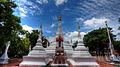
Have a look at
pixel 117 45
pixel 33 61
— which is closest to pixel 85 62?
pixel 33 61

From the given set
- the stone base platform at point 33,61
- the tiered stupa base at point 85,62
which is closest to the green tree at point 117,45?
the tiered stupa base at point 85,62

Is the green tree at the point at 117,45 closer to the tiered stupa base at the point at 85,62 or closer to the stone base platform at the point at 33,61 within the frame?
the tiered stupa base at the point at 85,62

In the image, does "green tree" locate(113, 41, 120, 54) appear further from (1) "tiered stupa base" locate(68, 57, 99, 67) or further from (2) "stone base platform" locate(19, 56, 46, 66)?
(2) "stone base platform" locate(19, 56, 46, 66)

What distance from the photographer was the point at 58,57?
1402cm

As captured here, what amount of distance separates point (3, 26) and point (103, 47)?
41.0 meters

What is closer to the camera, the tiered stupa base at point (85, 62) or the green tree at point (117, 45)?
the tiered stupa base at point (85, 62)

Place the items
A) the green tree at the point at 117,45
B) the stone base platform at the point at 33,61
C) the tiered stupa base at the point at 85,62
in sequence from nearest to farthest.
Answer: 1. the tiered stupa base at the point at 85,62
2. the stone base platform at the point at 33,61
3. the green tree at the point at 117,45

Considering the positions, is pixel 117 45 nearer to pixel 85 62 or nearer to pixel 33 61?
pixel 85 62

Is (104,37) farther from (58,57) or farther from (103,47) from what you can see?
(58,57)

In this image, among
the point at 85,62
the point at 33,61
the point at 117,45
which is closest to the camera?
the point at 85,62

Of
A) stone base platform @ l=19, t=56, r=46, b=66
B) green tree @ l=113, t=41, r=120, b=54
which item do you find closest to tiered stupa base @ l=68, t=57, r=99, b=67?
stone base platform @ l=19, t=56, r=46, b=66

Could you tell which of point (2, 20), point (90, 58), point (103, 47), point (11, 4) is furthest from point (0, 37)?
point (103, 47)

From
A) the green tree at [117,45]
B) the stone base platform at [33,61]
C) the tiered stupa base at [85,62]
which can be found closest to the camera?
the tiered stupa base at [85,62]

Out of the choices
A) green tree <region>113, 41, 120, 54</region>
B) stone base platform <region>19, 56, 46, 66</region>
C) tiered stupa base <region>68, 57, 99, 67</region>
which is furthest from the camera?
green tree <region>113, 41, 120, 54</region>
